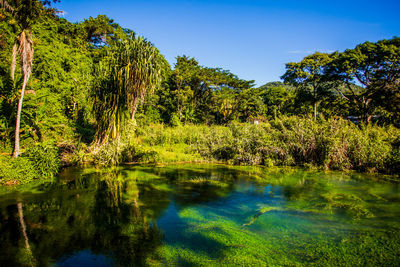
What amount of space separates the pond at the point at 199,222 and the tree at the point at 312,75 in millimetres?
18856

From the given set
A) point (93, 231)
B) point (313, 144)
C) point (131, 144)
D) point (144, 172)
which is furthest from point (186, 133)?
point (93, 231)

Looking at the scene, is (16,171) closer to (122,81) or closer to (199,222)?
(122,81)

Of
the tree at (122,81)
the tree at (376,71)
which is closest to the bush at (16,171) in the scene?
the tree at (122,81)

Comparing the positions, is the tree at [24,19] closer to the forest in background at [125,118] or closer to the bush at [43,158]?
the forest in background at [125,118]

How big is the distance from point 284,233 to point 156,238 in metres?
2.94

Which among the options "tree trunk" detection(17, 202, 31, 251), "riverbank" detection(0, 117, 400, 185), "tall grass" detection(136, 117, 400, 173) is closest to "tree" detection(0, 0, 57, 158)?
"tree trunk" detection(17, 202, 31, 251)

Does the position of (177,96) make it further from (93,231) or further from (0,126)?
(93,231)

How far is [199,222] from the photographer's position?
229 inches

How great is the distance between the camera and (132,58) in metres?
12.7

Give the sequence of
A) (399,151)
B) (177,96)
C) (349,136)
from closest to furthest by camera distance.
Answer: (399,151) → (349,136) → (177,96)

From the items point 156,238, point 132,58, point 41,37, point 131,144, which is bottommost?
point 156,238

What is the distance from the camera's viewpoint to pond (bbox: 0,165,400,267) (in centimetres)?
421

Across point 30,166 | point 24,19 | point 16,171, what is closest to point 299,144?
point 30,166

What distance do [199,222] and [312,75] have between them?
25684 mm
